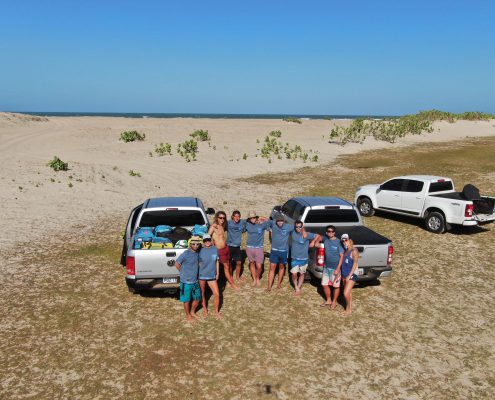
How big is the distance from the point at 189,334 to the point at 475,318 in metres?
5.84

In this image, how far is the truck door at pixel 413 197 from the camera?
15.2 meters

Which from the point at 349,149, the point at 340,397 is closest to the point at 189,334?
the point at 340,397

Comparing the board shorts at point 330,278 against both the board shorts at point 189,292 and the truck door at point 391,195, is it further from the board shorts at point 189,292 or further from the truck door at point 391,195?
the truck door at point 391,195

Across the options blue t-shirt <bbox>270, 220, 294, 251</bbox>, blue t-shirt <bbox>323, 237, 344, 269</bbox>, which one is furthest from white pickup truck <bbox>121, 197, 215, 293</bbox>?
blue t-shirt <bbox>323, 237, 344, 269</bbox>

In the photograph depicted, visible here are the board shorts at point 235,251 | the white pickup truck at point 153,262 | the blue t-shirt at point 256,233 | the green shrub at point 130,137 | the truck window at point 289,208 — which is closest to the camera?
the white pickup truck at point 153,262

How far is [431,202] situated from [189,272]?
10380 mm

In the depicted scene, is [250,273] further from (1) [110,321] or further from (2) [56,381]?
(2) [56,381]

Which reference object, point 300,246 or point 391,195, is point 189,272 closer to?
point 300,246

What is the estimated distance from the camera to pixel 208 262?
822cm

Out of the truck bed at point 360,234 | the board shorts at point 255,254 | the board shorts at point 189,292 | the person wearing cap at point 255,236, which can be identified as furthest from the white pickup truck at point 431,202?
the board shorts at point 189,292

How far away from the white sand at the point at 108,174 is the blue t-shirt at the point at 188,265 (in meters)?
7.60

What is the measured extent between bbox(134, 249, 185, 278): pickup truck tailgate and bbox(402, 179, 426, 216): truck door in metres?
10.3

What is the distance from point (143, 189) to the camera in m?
22.3

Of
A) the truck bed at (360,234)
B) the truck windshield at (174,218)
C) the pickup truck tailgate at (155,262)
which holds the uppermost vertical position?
the truck windshield at (174,218)
